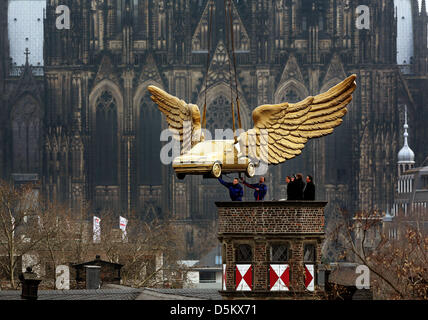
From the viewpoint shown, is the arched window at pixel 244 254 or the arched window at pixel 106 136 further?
the arched window at pixel 106 136

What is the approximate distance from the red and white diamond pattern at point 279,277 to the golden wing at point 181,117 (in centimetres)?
480

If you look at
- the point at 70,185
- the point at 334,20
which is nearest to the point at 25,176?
the point at 70,185

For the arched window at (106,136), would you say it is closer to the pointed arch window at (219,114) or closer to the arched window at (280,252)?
the pointed arch window at (219,114)

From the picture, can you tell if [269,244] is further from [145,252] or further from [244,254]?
[145,252]

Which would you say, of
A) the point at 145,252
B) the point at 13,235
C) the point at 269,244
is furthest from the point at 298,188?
the point at 13,235

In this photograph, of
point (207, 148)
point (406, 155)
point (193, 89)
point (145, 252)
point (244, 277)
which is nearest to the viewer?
point (207, 148)

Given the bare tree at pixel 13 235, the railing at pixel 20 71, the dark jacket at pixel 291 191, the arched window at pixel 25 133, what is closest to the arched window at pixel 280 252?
the dark jacket at pixel 291 191

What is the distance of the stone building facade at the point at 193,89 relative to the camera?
101688 mm

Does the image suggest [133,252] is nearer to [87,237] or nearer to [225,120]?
[87,237]

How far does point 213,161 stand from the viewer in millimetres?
32062

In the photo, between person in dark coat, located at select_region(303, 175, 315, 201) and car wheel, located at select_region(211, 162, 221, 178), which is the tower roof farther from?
car wheel, located at select_region(211, 162, 221, 178)

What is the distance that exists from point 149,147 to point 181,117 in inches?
2713

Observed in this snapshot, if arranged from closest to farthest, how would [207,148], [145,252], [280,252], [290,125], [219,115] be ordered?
[207,148] < [290,125] < [280,252] < [145,252] < [219,115]

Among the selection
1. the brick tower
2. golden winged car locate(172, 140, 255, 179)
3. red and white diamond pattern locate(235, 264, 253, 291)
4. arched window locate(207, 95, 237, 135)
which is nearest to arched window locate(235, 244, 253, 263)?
the brick tower
